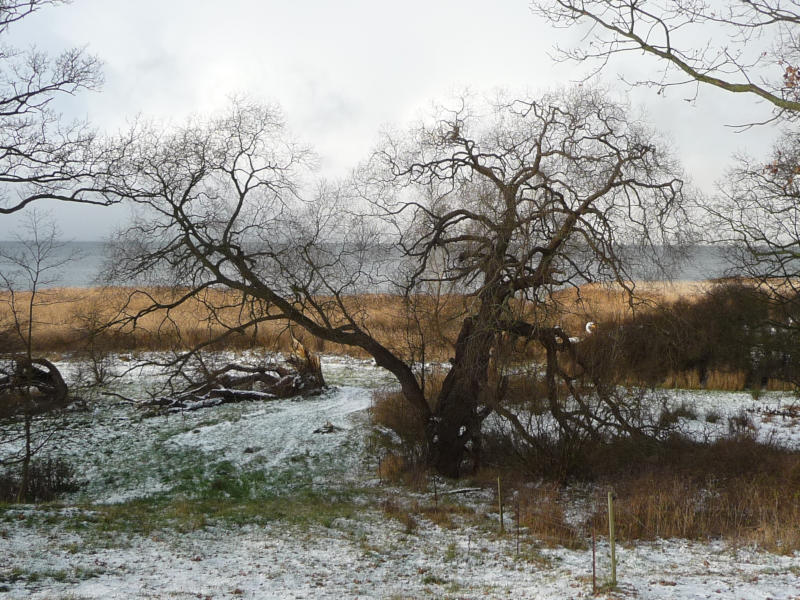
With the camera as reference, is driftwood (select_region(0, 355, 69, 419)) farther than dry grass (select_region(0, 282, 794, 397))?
Yes

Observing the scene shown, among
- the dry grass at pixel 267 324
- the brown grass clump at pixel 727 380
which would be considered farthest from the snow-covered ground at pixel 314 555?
the brown grass clump at pixel 727 380

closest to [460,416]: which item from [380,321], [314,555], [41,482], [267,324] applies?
[314,555]

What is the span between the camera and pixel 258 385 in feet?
67.8

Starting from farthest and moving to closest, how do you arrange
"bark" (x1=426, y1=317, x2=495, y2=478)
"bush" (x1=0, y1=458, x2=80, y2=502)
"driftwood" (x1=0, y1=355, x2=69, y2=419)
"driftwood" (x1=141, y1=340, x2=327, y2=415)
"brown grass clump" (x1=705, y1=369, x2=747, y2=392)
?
"brown grass clump" (x1=705, y1=369, x2=747, y2=392), "driftwood" (x1=141, y1=340, x2=327, y2=415), "driftwood" (x1=0, y1=355, x2=69, y2=419), "bark" (x1=426, y1=317, x2=495, y2=478), "bush" (x1=0, y1=458, x2=80, y2=502)

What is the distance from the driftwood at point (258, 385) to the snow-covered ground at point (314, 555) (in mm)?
4634

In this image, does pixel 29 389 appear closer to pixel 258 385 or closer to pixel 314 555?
pixel 258 385

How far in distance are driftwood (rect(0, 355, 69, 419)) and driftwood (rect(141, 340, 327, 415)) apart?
2.41m

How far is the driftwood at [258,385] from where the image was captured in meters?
18.9

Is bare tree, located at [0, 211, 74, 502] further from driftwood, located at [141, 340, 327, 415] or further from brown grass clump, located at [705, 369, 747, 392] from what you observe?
brown grass clump, located at [705, 369, 747, 392]

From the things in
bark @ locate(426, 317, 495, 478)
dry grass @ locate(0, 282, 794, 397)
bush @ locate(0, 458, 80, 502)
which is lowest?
bush @ locate(0, 458, 80, 502)

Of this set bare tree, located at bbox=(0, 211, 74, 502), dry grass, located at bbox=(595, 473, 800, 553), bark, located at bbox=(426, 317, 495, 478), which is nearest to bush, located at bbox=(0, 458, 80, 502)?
bare tree, located at bbox=(0, 211, 74, 502)

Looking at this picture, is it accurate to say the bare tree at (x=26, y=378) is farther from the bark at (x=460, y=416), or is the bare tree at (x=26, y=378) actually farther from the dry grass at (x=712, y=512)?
the dry grass at (x=712, y=512)

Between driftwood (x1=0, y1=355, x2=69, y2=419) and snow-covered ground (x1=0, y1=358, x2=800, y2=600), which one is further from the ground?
driftwood (x1=0, y1=355, x2=69, y2=419)

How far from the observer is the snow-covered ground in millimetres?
6590
